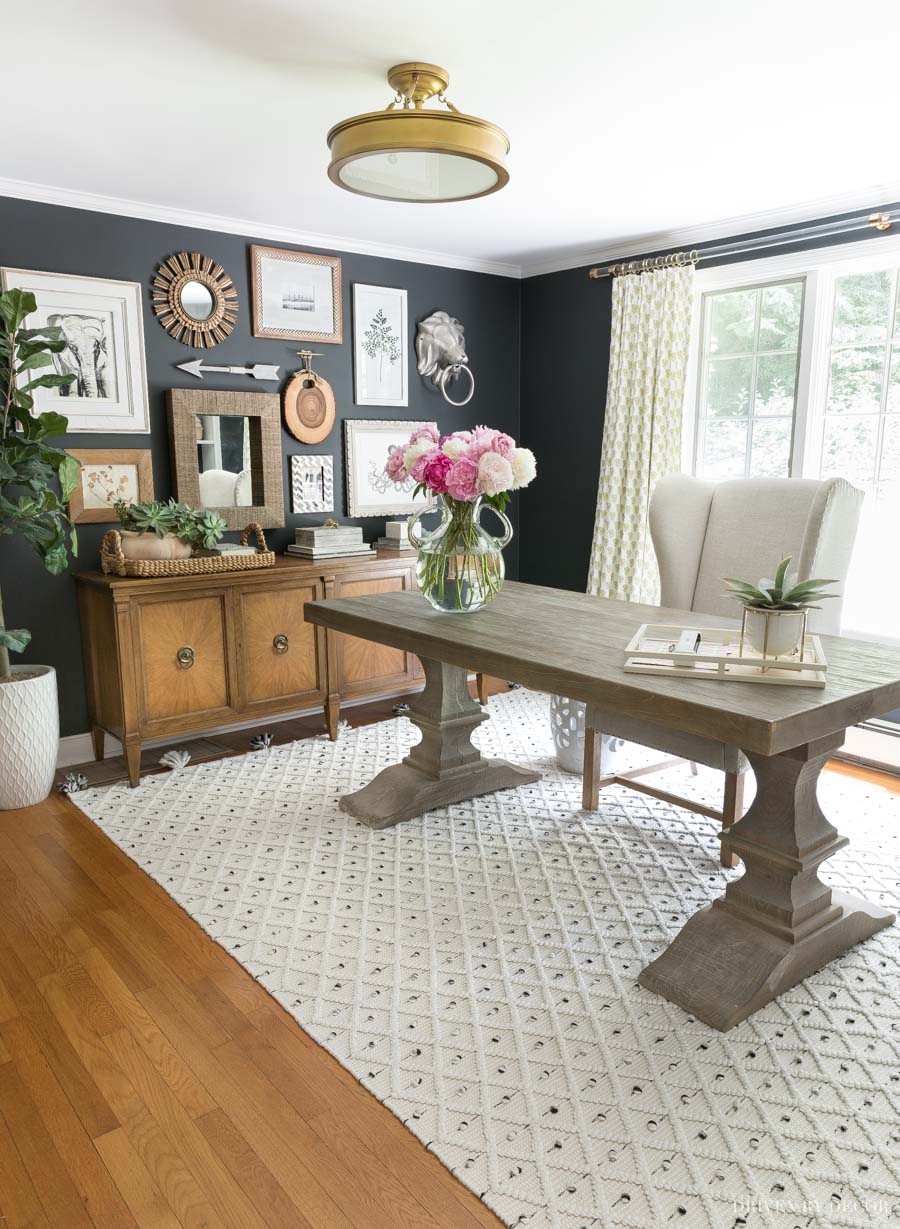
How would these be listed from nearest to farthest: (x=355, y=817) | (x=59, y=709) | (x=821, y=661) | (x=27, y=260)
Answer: (x=821, y=661), (x=355, y=817), (x=27, y=260), (x=59, y=709)

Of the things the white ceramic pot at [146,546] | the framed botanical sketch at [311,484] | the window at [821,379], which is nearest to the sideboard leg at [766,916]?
the window at [821,379]

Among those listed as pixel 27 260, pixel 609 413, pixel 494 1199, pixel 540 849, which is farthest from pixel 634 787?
pixel 27 260

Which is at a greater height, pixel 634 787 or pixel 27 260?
pixel 27 260

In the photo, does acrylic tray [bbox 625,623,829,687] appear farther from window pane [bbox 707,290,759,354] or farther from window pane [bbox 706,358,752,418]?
window pane [bbox 707,290,759,354]

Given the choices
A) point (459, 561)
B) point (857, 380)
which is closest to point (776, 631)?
point (459, 561)

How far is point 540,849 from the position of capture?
2.86 metres

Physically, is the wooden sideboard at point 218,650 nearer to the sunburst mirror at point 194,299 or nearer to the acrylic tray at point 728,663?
the sunburst mirror at point 194,299

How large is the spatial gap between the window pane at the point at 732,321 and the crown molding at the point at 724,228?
276mm

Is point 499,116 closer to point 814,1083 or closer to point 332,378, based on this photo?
point 332,378

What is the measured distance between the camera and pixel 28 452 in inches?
123

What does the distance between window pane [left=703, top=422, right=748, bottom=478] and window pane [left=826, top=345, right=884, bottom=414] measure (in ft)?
1.52

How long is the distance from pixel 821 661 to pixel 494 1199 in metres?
1.30

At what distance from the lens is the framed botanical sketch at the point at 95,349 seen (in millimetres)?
3508

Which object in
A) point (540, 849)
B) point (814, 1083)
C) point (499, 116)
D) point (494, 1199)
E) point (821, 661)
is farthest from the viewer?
point (540, 849)
